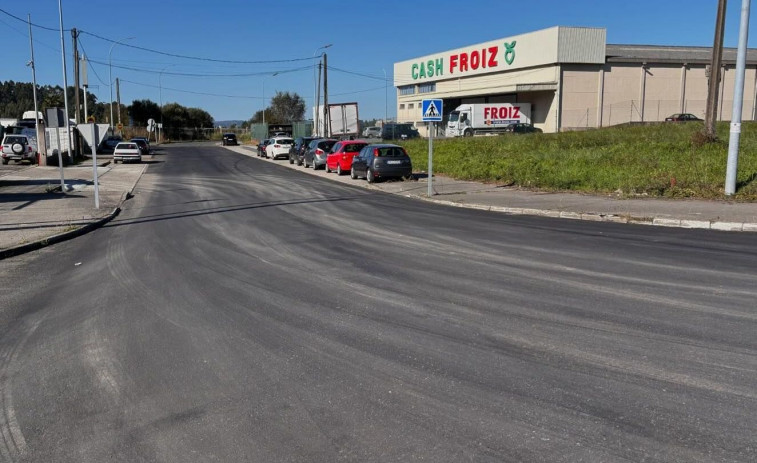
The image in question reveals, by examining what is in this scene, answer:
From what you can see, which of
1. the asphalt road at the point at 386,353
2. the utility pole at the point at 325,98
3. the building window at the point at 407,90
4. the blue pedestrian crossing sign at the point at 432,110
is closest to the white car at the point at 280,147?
the utility pole at the point at 325,98

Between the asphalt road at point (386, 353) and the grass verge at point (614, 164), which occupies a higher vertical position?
the grass verge at point (614, 164)

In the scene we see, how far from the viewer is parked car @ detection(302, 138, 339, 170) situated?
36562 mm

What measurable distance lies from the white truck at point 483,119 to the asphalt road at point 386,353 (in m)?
43.9

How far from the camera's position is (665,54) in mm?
58844

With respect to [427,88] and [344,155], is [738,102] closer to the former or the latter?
[344,155]

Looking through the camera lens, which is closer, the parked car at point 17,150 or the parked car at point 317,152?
the parked car at point 317,152

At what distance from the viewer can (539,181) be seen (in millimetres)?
21125

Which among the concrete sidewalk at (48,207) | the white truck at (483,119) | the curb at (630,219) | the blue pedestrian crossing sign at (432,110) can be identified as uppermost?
the white truck at (483,119)

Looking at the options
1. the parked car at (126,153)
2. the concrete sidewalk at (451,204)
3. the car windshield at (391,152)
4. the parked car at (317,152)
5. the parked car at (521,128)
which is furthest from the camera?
the parked car at (521,128)

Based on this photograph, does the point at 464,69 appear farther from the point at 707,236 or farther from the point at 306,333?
the point at 306,333

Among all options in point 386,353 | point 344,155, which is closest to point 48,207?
point 344,155

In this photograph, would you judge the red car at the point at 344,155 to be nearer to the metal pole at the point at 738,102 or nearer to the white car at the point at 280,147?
the white car at the point at 280,147

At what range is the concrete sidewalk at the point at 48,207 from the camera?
13.0 metres

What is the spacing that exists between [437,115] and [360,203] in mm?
3777
